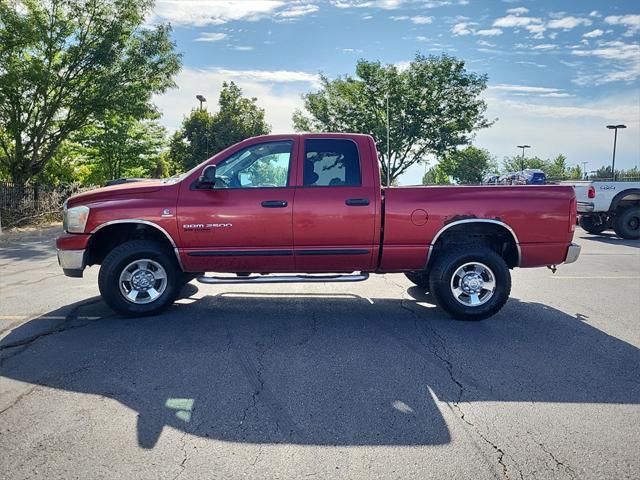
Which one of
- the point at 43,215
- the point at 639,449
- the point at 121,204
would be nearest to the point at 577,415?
the point at 639,449

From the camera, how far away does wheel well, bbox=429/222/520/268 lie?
5.34m

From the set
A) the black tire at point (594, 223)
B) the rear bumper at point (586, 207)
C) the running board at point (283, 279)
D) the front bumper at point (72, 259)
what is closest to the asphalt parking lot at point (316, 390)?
the running board at point (283, 279)

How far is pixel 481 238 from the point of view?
5.60m

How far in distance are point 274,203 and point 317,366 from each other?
191 cm

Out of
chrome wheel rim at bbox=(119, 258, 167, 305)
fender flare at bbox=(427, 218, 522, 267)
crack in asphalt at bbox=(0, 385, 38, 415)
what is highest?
fender flare at bbox=(427, 218, 522, 267)

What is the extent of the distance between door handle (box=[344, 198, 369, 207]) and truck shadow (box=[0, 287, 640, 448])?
130cm

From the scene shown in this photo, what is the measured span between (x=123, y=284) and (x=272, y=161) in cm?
215

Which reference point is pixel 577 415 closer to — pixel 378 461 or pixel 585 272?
pixel 378 461

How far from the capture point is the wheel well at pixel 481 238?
17.5ft

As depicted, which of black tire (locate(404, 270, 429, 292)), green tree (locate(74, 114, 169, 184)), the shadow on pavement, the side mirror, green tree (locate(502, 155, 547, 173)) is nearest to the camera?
the side mirror

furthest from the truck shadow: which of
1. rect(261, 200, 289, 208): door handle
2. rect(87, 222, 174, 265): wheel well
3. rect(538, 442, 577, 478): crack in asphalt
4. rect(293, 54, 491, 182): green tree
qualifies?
rect(293, 54, 491, 182): green tree

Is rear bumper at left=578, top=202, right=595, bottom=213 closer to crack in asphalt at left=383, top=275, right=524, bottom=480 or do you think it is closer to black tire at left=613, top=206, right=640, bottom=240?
black tire at left=613, top=206, right=640, bottom=240

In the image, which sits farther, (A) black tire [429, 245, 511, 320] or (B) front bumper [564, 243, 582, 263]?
(B) front bumper [564, 243, 582, 263]

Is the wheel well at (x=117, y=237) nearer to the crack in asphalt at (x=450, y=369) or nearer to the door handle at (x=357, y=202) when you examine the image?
the door handle at (x=357, y=202)
